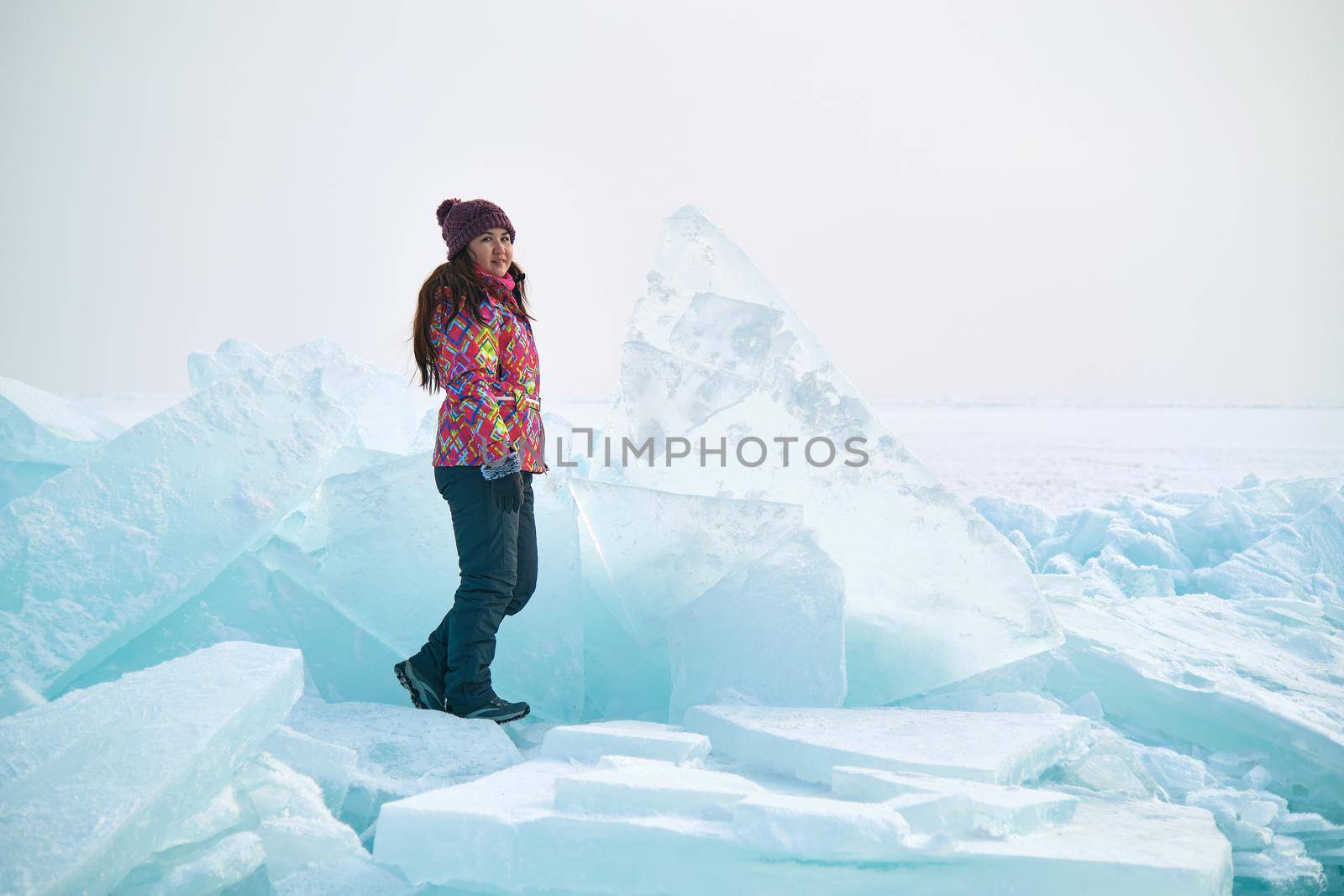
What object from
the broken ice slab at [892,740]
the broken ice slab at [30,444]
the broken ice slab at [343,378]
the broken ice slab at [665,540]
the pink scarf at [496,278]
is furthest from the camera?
the broken ice slab at [30,444]

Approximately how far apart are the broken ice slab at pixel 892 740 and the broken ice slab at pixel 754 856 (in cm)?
26

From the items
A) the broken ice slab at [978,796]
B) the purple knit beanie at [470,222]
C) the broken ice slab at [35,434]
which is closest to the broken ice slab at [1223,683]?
the broken ice slab at [978,796]

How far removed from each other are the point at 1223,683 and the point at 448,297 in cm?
209

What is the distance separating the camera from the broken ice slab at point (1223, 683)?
220 centimetres

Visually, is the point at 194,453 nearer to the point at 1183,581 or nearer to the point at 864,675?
the point at 864,675

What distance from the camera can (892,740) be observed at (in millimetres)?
1832

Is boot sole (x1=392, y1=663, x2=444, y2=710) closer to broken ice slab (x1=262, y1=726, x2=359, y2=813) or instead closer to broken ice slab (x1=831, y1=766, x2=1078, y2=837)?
broken ice slab (x1=262, y1=726, x2=359, y2=813)

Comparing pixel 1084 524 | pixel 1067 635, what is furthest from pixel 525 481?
pixel 1084 524

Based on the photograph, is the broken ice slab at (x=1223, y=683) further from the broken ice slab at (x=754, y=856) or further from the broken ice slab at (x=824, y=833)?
→ the broken ice slab at (x=824, y=833)

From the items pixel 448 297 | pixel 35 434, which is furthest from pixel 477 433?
pixel 35 434

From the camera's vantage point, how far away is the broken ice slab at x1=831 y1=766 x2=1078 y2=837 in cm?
145

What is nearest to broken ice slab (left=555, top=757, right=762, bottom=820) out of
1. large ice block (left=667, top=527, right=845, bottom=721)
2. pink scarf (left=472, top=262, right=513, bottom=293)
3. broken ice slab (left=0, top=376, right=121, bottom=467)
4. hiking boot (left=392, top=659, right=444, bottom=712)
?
large ice block (left=667, top=527, right=845, bottom=721)

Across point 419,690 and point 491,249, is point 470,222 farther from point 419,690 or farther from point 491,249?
point 419,690

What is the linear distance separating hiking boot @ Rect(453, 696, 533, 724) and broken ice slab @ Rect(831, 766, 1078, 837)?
2.58ft
